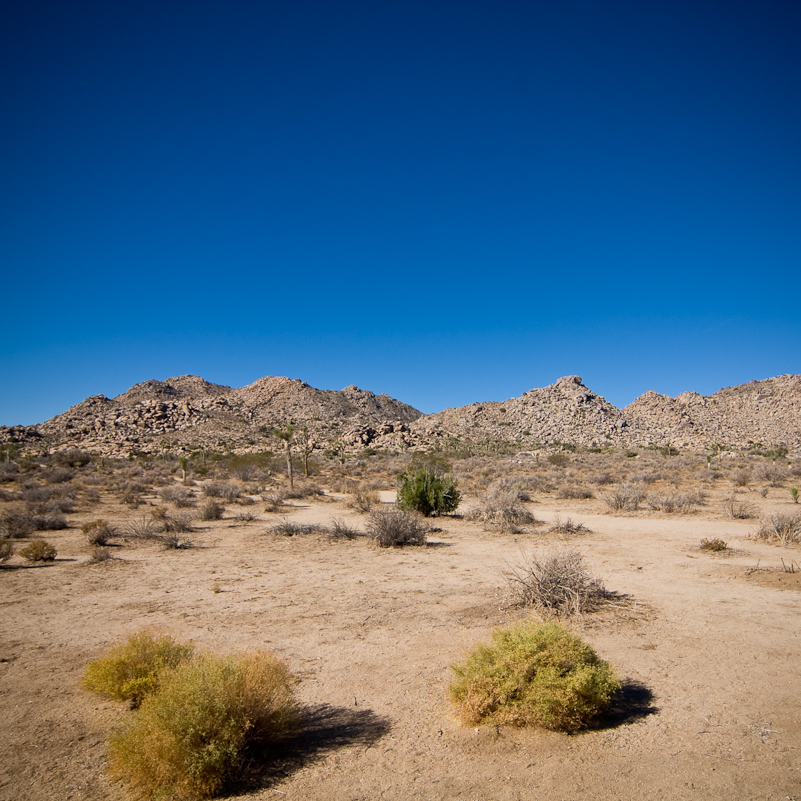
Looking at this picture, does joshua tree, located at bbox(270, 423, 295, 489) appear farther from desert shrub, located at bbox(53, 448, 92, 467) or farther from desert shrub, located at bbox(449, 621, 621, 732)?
desert shrub, located at bbox(449, 621, 621, 732)

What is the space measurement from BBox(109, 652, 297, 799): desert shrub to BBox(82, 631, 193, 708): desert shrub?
0.95 meters

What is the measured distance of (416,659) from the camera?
20.7ft

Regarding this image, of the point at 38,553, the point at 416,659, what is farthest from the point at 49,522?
the point at 416,659

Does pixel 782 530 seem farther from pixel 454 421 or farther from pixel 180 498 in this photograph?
pixel 454 421

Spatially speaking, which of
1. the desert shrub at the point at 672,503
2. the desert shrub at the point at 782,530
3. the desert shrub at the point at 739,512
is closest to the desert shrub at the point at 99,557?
the desert shrub at the point at 782,530

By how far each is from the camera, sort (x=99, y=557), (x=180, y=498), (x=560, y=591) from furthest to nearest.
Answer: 1. (x=180, y=498)
2. (x=99, y=557)
3. (x=560, y=591)

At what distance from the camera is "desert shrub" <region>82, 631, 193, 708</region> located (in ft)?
16.6

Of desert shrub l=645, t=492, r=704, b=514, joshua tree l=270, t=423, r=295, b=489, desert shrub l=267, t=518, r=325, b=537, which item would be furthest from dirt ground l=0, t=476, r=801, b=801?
joshua tree l=270, t=423, r=295, b=489

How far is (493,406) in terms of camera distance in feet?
274

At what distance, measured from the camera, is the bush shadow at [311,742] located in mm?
4008

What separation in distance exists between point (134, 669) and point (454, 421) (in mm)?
76528

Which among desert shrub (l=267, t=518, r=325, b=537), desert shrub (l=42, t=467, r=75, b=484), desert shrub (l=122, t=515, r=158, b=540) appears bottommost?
desert shrub (l=267, t=518, r=325, b=537)

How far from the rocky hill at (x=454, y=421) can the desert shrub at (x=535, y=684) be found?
62545 millimetres

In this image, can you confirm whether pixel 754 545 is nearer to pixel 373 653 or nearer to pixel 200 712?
pixel 373 653
